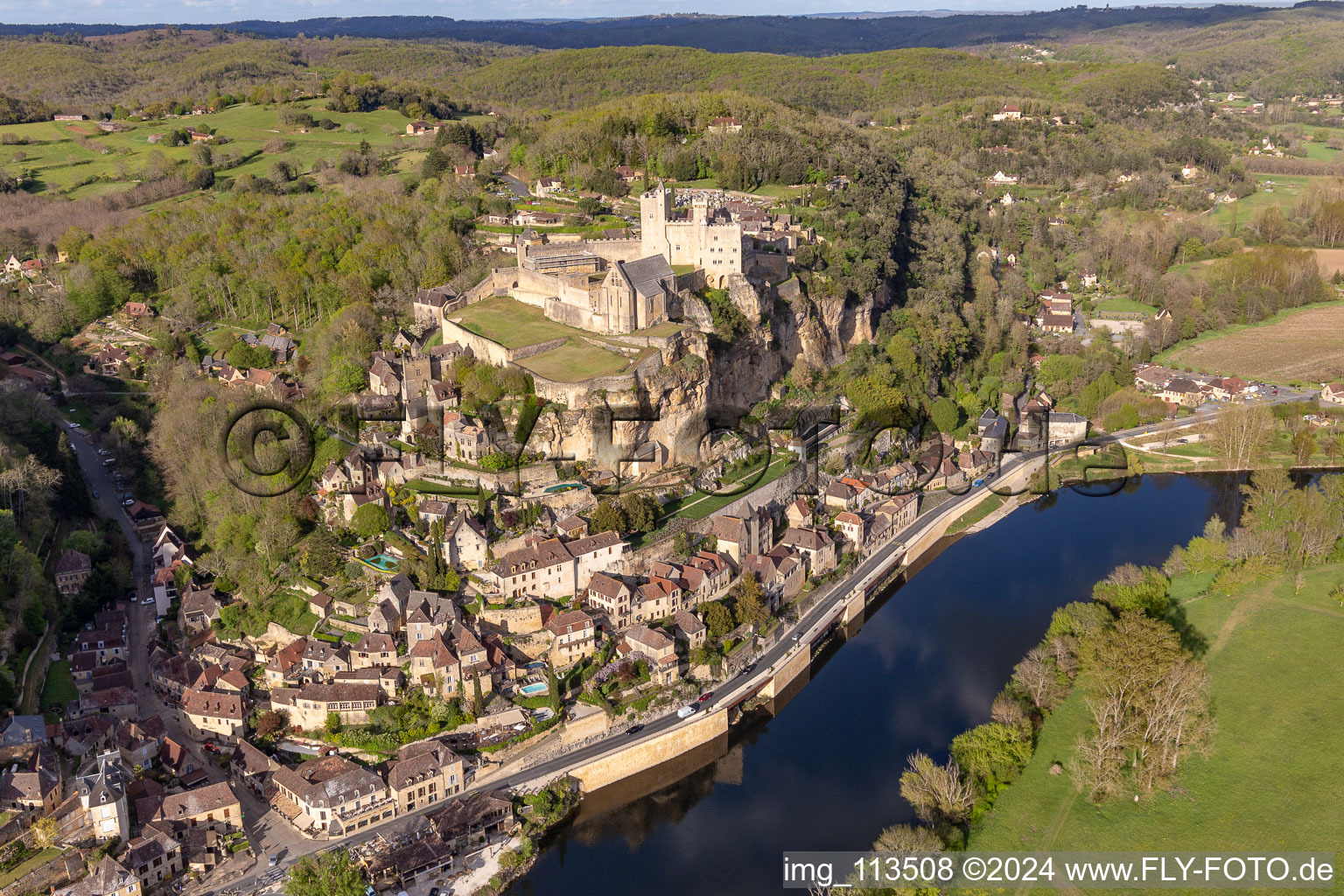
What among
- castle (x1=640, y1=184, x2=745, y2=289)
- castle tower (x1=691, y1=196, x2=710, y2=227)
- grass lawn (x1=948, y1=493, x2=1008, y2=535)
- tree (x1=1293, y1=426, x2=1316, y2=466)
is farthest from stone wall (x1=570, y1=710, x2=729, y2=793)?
tree (x1=1293, y1=426, x2=1316, y2=466)

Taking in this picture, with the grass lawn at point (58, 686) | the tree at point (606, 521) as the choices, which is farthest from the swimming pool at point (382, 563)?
the grass lawn at point (58, 686)

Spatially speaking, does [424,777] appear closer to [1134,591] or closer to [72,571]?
[72,571]

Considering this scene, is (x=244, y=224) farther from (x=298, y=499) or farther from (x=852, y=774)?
(x=852, y=774)

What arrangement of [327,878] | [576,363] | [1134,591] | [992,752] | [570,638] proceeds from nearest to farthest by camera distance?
[327,878], [992,752], [570,638], [1134,591], [576,363]

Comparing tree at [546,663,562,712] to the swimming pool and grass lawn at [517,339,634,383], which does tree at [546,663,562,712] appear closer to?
the swimming pool

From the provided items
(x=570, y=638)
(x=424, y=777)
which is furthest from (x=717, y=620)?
(x=424, y=777)

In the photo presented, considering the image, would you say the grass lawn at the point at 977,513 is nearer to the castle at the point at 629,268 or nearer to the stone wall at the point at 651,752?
the castle at the point at 629,268
